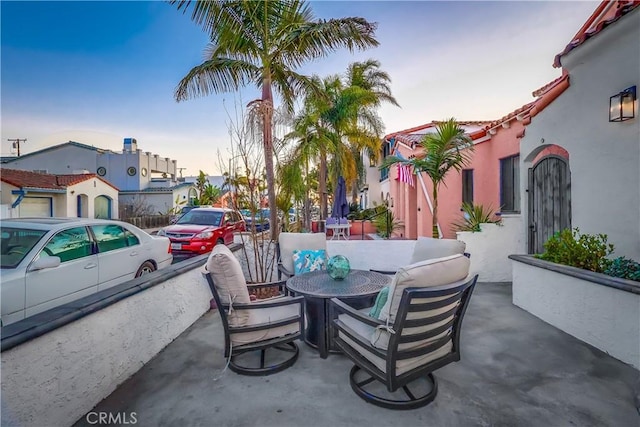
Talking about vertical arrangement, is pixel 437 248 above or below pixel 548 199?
below

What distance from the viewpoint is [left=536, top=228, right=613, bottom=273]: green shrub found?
154 inches

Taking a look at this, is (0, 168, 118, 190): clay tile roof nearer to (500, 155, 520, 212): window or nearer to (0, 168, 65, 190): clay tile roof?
(0, 168, 65, 190): clay tile roof

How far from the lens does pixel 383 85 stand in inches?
719

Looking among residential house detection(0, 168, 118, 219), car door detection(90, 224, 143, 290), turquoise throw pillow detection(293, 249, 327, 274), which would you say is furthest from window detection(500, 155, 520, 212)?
residential house detection(0, 168, 118, 219)

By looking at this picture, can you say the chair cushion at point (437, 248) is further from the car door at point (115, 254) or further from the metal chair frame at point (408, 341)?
the car door at point (115, 254)

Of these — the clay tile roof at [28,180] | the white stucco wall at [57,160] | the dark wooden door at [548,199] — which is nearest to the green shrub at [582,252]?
the dark wooden door at [548,199]

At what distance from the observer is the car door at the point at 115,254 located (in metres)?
4.71

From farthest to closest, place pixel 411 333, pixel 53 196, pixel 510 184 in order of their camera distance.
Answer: pixel 53 196 < pixel 510 184 < pixel 411 333

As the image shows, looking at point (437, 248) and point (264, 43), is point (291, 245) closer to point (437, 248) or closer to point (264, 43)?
point (437, 248)

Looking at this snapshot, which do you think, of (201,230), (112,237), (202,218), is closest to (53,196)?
(202,218)

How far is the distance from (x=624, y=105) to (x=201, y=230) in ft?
29.8

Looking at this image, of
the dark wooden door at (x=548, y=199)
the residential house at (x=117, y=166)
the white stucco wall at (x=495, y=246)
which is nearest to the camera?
the dark wooden door at (x=548, y=199)

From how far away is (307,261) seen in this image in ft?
16.4

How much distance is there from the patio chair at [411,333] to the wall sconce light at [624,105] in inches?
137
